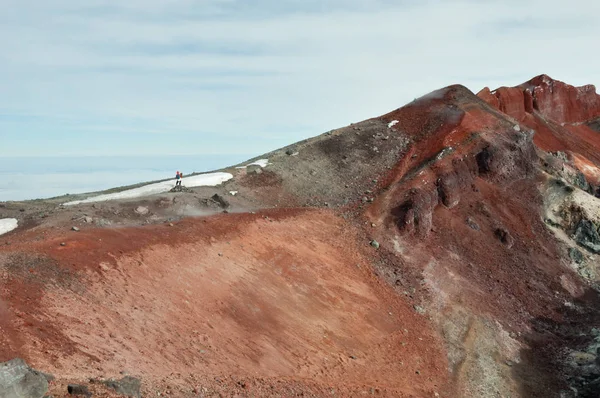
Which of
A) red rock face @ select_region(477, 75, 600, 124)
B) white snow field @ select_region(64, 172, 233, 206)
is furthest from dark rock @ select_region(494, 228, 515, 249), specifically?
red rock face @ select_region(477, 75, 600, 124)

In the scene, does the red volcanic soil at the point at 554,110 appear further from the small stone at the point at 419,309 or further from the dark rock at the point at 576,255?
the small stone at the point at 419,309

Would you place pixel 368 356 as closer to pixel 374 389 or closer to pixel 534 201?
pixel 374 389

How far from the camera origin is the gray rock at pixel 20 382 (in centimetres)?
1191

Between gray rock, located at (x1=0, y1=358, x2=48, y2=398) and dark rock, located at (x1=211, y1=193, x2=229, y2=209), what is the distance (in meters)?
18.6

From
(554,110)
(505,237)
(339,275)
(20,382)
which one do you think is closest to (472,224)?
(505,237)

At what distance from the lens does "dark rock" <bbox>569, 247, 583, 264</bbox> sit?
36.1 meters

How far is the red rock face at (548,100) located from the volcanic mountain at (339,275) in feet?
52.5

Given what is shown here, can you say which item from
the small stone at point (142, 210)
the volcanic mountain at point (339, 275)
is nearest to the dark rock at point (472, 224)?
the volcanic mountain at point (339, 275)

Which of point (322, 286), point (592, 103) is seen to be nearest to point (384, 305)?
point (322, 286)

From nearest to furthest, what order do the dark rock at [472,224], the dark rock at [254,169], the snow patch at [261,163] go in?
the dark rock at [472,224] < the dark rock at [254,169] < the snow patch at [261,163]

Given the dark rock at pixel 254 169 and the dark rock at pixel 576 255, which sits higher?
the dark rock at pixel 254 169

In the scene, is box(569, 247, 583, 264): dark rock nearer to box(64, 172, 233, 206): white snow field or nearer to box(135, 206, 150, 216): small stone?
box(64, 172, 233, 206): white snow field

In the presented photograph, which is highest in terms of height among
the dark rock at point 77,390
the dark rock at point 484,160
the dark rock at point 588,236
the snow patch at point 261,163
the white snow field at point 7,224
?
the snow patch at point 261,163

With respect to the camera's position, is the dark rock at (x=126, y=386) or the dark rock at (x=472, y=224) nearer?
the dark rock at (x=126, y=386)
